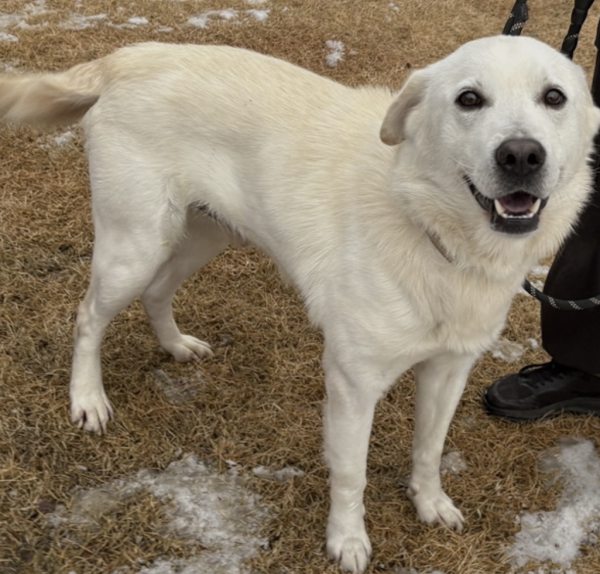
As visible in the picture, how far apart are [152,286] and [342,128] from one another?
1068mm

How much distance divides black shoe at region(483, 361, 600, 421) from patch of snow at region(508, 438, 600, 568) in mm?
184

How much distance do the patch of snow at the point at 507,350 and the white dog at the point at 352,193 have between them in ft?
3.11

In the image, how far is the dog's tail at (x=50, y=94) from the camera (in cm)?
254

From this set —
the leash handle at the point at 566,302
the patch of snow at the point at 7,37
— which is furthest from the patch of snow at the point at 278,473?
the patch of snow at the point at 7,37

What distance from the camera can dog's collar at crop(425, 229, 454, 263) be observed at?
6.34ft

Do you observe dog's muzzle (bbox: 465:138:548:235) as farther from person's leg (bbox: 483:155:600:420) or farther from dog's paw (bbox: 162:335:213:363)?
dog's paw (bbox: 162:335:213:363)

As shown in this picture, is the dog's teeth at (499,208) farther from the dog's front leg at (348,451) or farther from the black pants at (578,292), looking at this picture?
the black pants at (578,292)

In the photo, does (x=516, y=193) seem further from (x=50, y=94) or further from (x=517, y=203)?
(x=50, y=94)

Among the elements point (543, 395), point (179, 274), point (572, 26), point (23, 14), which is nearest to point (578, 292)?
point (543, 395)

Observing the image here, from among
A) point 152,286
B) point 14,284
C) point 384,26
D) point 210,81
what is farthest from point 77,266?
point 384,26

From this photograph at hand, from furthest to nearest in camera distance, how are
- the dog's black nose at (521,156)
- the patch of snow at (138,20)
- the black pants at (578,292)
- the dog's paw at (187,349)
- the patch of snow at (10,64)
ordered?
the patch of snow at (138,20) → the patch of snow at (10,64) → the dog's paw at (187,349) → the black pants at (578,292) → the dog's black nose at (521,156)

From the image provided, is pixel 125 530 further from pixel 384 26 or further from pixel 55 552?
pixel 384 26

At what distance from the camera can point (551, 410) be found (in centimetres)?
288

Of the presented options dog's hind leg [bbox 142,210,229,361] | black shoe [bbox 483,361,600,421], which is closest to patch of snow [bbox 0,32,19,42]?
dog's hind leg [bbox 142,210,229,361]
